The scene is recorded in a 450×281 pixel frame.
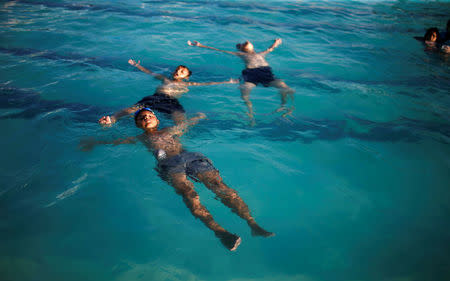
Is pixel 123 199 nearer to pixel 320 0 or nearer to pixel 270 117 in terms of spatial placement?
pixel 270 117

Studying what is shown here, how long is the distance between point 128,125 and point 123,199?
1.85 m

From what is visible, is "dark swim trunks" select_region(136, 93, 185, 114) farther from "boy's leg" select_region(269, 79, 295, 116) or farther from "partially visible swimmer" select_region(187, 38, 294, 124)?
"boy's leg" select_region(269, 79, 295, 116)

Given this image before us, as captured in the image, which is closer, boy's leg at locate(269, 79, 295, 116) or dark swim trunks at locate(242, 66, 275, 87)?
boy's leg at locate(269, 79, 295, 116)

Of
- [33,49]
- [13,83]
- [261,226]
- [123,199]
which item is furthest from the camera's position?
A: [33,49]

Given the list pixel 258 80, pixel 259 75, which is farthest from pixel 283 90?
pixel 259 75

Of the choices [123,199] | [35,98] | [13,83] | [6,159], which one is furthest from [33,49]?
[123,199]

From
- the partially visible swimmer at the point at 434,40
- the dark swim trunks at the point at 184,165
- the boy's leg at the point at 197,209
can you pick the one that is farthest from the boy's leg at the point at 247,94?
the partially visible swimmer at the point at 434,40

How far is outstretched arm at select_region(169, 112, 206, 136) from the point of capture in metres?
4.84

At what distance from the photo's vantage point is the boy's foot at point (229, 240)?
117 inches

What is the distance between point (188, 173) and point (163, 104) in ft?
7.83

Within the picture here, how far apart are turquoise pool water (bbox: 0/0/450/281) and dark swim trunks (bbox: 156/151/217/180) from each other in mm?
229

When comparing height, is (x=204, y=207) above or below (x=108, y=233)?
above

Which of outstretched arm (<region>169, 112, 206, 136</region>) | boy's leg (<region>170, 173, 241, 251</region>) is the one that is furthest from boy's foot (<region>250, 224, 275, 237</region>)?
outstretched arm (<region>169, 112, 206, 136</region>)

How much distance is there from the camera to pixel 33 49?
889 cm
